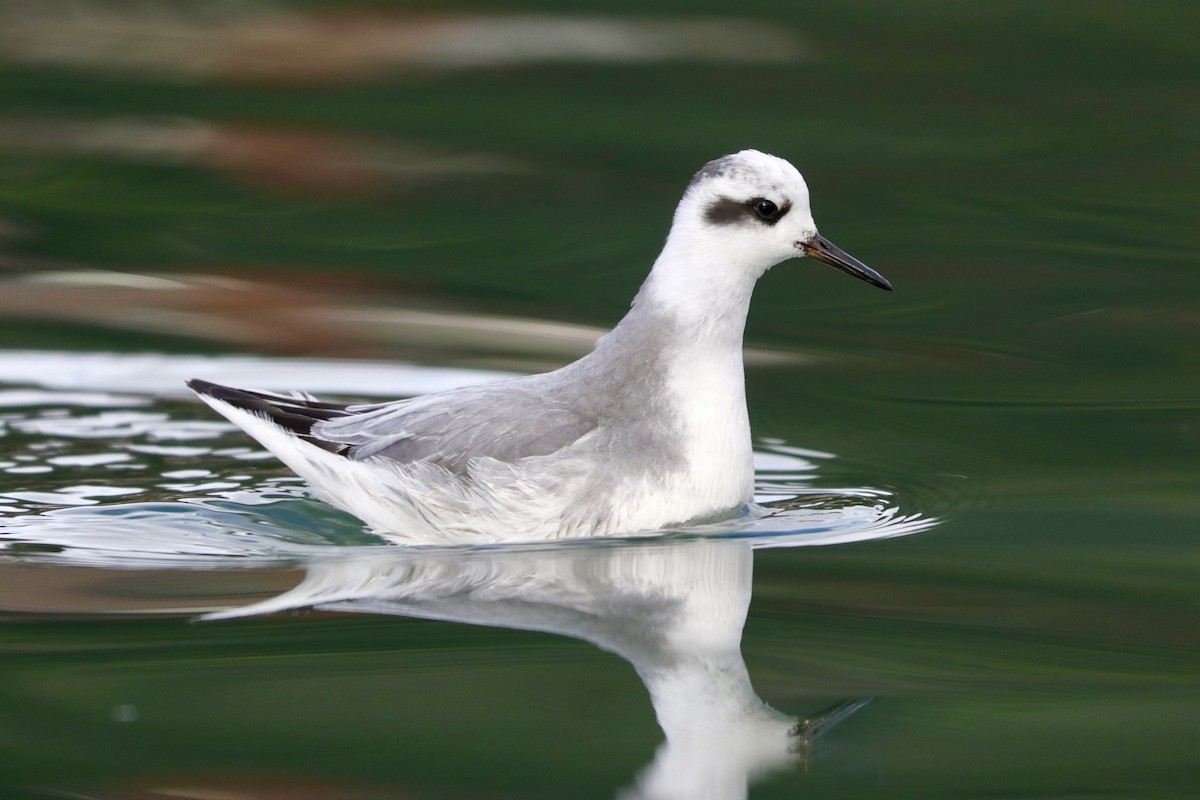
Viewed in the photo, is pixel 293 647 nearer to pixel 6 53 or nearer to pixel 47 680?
pixel 47 680

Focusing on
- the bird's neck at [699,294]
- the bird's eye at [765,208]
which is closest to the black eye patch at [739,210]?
the bird's eye at [765,208]

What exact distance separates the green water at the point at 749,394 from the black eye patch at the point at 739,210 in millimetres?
1119

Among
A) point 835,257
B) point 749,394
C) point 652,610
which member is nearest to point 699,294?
point 835,257

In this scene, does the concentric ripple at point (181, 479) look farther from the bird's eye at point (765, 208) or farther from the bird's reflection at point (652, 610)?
the bird's eye at point (765, 208)

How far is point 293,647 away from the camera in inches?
194

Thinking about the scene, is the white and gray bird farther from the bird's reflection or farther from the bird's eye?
the bird's reflection

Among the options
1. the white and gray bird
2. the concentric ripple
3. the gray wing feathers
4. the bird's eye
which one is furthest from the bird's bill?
the gray wing feathers

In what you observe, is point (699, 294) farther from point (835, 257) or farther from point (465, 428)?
point (465, 428)

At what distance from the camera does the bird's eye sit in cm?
628

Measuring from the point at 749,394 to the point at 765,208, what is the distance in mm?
2007

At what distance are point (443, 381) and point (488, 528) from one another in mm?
2251

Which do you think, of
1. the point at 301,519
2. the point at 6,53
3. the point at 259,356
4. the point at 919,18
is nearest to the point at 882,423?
the point at 301,519

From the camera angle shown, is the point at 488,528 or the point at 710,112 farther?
the point at 710,112

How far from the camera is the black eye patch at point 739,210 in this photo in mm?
6277
